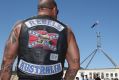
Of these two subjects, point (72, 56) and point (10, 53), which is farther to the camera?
point (72, 56)

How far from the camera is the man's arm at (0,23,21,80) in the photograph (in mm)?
4238

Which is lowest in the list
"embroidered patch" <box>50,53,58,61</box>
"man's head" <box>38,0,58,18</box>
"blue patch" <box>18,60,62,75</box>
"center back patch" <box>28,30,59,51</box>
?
"blue patch" <box>18,60,62,75</box>

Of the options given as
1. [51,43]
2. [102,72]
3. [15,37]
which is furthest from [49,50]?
[102,72]

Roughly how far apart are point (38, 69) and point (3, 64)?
381 mm

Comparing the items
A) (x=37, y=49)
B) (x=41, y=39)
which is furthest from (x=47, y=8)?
(x=37, y=49)

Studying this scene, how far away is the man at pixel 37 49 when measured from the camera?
4.22 m

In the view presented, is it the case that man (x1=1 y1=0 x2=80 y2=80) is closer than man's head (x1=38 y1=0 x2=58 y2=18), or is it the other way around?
man (x1=1 y1=0 x2=80 y2=80)

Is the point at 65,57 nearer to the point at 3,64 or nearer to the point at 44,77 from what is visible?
the point at 44,77

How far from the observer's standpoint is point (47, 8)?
443 cm

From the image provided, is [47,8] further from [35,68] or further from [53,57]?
[35,68]

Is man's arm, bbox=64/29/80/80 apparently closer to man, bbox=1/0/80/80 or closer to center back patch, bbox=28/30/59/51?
man, bbox=1/0/80/80

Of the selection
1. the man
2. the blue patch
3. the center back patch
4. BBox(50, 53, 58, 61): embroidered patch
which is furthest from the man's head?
the blue patch

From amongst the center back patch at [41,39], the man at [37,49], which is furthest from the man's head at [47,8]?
the center back patch at [41,39]

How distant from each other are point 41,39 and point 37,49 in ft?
0.37
